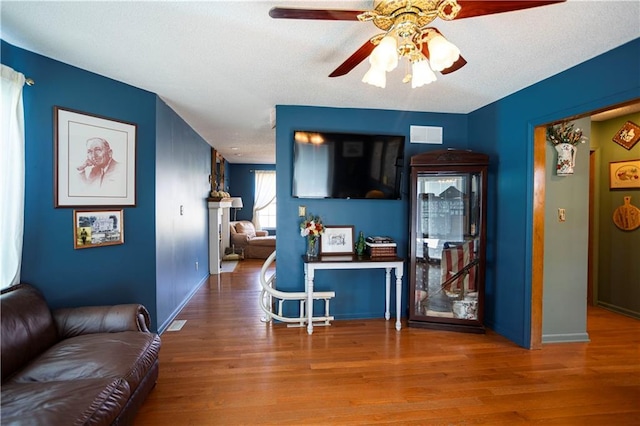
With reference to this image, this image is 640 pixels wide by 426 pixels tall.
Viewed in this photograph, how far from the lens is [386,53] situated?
1421 mm

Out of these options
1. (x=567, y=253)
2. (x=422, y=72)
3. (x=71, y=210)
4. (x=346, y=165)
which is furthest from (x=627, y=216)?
(x=71, y=210)

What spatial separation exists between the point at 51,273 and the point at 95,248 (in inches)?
13.4

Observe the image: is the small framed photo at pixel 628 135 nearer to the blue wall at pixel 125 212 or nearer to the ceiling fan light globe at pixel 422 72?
the ceiling fan light globe at pixel 422 72

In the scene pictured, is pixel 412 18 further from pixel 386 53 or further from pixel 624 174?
pixel 624 174

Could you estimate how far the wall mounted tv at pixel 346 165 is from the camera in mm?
3326

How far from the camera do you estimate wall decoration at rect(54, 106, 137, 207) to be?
2.35 meters

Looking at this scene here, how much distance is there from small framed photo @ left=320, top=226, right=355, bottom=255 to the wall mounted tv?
39 cm

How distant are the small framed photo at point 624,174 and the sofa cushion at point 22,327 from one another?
5.92m

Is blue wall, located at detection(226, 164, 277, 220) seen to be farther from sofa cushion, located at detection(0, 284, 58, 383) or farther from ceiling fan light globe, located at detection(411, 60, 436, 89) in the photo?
ceiling fan light globe, located at detection(411, 60, 436, 89)

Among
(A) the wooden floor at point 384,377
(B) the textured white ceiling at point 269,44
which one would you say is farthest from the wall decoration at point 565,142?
(A) the wooden floor at point 384,377

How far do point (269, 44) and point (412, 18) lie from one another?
1.03 meters

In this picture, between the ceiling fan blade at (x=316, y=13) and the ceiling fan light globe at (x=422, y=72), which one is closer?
the ceiling fan blade at (x=316, y=13)

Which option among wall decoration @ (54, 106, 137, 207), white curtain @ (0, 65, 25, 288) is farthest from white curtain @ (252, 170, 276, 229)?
white curtain @ (0, 65, 25, 288)

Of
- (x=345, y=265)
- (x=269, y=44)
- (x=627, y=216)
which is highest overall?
(x=269, y=44)
